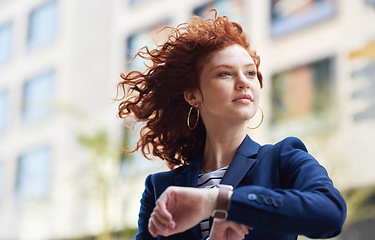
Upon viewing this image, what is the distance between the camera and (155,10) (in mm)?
11016

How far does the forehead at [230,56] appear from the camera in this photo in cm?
125

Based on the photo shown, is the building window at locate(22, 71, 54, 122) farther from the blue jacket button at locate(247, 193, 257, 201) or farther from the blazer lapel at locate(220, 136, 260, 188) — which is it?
the blue jacket button at locate(247, 193, 257, 201)

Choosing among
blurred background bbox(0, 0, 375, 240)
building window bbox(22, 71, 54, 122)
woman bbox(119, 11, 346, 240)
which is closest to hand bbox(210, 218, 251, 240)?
woman bbox(119, 11, 346, 240)

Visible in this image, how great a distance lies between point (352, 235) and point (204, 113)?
6.51m

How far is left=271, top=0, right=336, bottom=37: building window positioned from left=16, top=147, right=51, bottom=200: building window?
530 cm

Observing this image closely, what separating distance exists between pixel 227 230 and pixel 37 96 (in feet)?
38.9

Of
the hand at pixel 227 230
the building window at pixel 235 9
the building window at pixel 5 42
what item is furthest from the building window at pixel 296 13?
the hand at pixel 227 230

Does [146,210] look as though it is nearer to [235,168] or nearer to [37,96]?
[235,168]

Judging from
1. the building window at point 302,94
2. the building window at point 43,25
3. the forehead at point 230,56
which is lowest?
the forehead at point 230,56

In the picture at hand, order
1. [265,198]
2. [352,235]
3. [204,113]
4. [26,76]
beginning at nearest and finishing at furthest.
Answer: [265,198]
[204,113]
[352,235]
[26,76]

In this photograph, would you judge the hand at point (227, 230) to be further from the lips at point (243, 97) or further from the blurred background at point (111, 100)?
the blurred background at point (111, 100)

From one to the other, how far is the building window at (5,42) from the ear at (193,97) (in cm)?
1267

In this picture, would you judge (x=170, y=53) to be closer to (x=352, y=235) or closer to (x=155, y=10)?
(x=352, y=235)

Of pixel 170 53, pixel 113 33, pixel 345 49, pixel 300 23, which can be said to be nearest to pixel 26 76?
pixel 113 33
